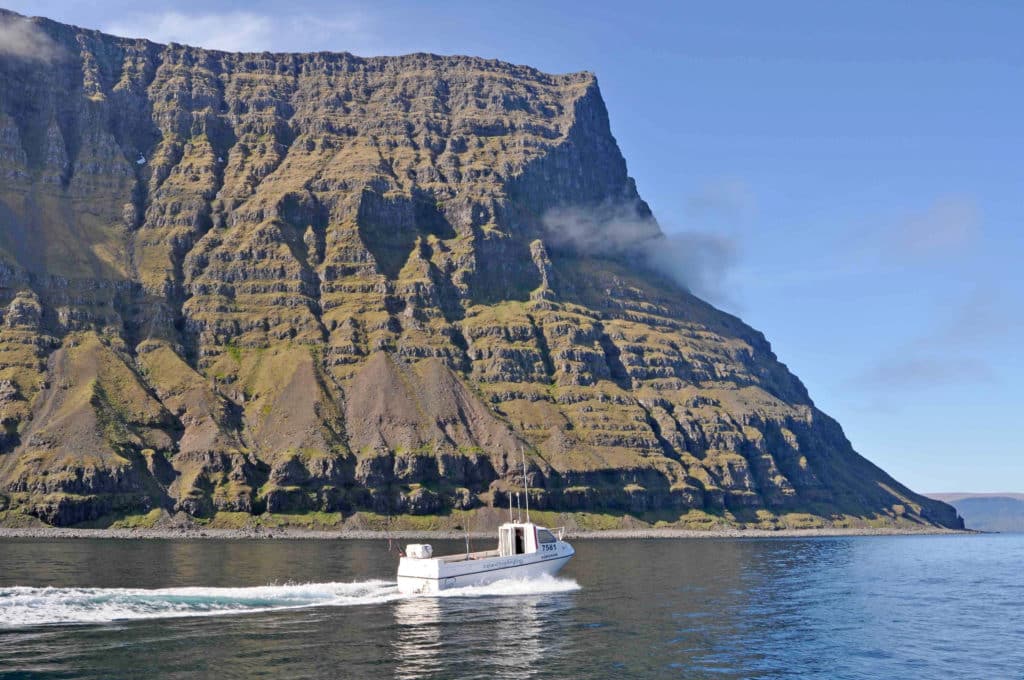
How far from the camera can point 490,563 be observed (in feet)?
382

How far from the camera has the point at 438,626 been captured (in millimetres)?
87188

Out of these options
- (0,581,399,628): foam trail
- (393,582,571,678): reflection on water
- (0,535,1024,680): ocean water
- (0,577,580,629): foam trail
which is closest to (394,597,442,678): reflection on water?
(393,582,571,678): reflection on water

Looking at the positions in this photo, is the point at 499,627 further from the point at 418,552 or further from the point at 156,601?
the point at 156,601

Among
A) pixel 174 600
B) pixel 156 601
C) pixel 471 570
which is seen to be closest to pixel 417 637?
pixel 174 600

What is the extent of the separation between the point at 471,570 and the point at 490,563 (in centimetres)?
322

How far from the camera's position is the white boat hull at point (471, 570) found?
358 ft

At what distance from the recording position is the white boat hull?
358 feet

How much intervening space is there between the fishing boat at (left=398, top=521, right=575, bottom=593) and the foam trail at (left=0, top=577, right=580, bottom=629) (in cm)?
134

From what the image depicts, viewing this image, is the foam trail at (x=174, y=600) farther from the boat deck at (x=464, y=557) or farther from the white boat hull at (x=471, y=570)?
the boat deck at (x=464, y=557)

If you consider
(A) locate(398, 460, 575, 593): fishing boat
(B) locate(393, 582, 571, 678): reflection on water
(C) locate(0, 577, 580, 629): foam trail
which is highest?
(A) locate(398, 460, 575, 593): fishing boat

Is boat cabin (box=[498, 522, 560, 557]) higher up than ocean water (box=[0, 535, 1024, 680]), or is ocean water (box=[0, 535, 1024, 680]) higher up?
boat cabin (box=[498, 522, 560, 557])

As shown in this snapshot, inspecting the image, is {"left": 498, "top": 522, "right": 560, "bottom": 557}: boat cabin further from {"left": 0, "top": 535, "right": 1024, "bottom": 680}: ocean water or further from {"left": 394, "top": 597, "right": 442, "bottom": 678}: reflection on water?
{"left": 394, "top": 597, "right": 442, "bottom": 678}: reflection on water

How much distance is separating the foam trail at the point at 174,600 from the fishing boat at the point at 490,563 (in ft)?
4.39

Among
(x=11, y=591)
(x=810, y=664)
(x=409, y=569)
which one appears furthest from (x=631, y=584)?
(x=11, y=591)
